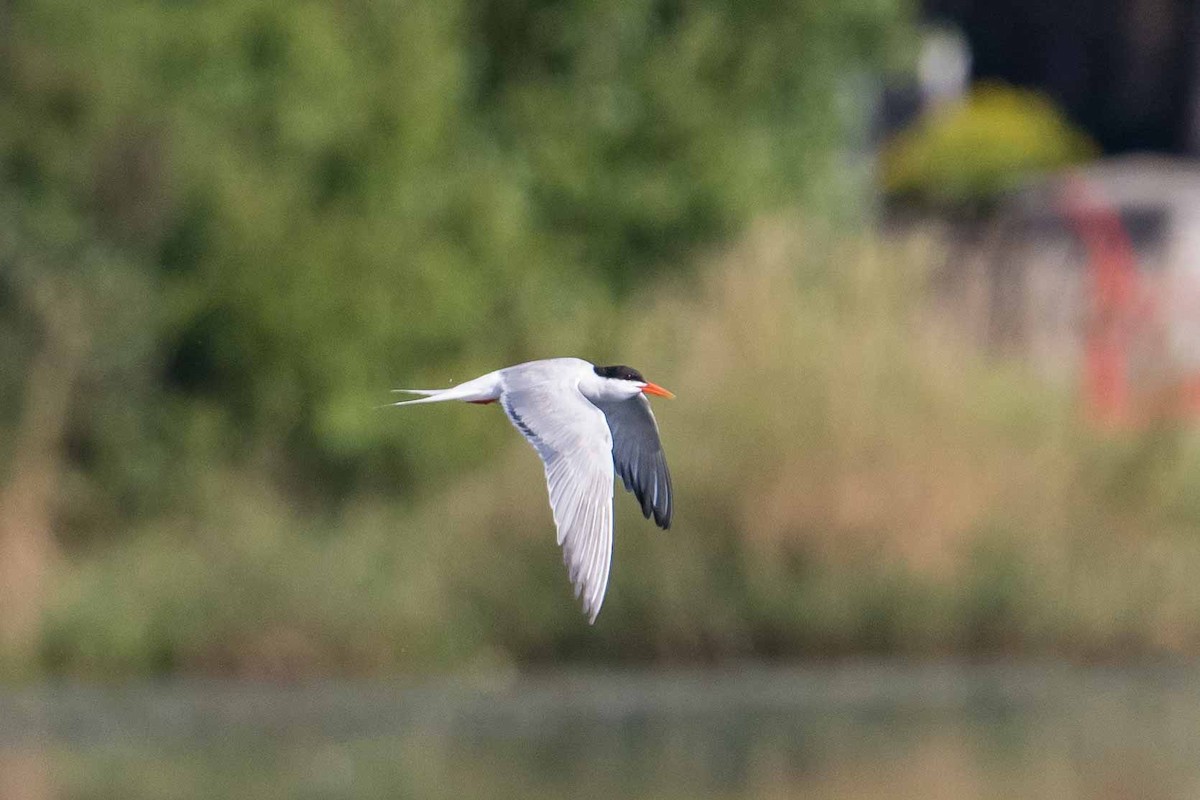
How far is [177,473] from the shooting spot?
16.0 meters

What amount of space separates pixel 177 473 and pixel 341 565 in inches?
88.7

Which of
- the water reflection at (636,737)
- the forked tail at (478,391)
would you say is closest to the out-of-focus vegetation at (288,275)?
the water reflection at (636,737)

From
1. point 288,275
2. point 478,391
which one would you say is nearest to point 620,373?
point 478,391

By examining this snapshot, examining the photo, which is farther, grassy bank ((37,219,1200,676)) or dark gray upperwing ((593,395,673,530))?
grassy bank ((37,219,1200,676))

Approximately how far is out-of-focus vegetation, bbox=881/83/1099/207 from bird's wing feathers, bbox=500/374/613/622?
1003 inches

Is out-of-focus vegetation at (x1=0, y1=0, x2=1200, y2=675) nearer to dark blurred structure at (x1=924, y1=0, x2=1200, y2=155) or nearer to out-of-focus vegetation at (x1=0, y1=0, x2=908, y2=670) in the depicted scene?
out-of-focus vegetation at (x1=0, y1=0, x2=908, y2=670)

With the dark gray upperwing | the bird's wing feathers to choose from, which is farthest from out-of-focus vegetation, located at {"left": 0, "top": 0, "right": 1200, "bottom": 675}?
the bird's wing feathers

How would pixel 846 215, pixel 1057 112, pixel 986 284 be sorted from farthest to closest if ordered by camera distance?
1. pixel 1057 112
2. pixel 846 215
3. pixel 986 284

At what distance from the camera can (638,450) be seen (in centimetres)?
743

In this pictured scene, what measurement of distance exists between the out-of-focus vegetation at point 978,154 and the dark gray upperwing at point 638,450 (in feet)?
82.2

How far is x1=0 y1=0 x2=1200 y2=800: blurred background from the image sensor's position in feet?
44.4

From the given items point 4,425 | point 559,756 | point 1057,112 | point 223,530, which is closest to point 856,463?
point 559,756

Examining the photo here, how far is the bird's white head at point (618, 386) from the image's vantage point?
7215 mm

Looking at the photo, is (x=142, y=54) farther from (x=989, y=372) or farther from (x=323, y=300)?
(x=989, y=372)
